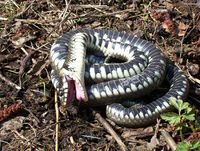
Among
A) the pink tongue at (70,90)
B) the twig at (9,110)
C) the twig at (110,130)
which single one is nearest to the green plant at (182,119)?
the twig at (110,130)

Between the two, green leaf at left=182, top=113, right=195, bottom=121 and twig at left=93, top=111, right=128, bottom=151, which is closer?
green leaf at left=182, top=113, right=195, bottom=121

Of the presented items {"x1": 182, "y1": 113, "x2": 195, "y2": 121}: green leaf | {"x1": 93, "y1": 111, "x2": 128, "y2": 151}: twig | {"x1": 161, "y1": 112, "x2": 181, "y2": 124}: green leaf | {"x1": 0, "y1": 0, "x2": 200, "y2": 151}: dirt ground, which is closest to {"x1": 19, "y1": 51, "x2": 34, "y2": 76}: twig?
{"x1": 0, "y1": 0, "x2": 200, "y2": 151}: dirt ground

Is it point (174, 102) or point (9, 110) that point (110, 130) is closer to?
point (174, 102)

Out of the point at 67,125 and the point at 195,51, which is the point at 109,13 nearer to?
the point at 195,51

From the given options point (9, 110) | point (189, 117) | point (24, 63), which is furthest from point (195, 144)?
point (24, 63)

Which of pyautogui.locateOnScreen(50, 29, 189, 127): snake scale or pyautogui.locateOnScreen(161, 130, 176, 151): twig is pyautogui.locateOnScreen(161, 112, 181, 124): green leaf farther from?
pyautogui.locateOnScreen(50, 29, 189, 127): snake scale

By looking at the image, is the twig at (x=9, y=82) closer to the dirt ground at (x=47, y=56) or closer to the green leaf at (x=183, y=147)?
the dirt ground at (x=47, y=56)

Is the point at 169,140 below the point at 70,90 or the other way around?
below
